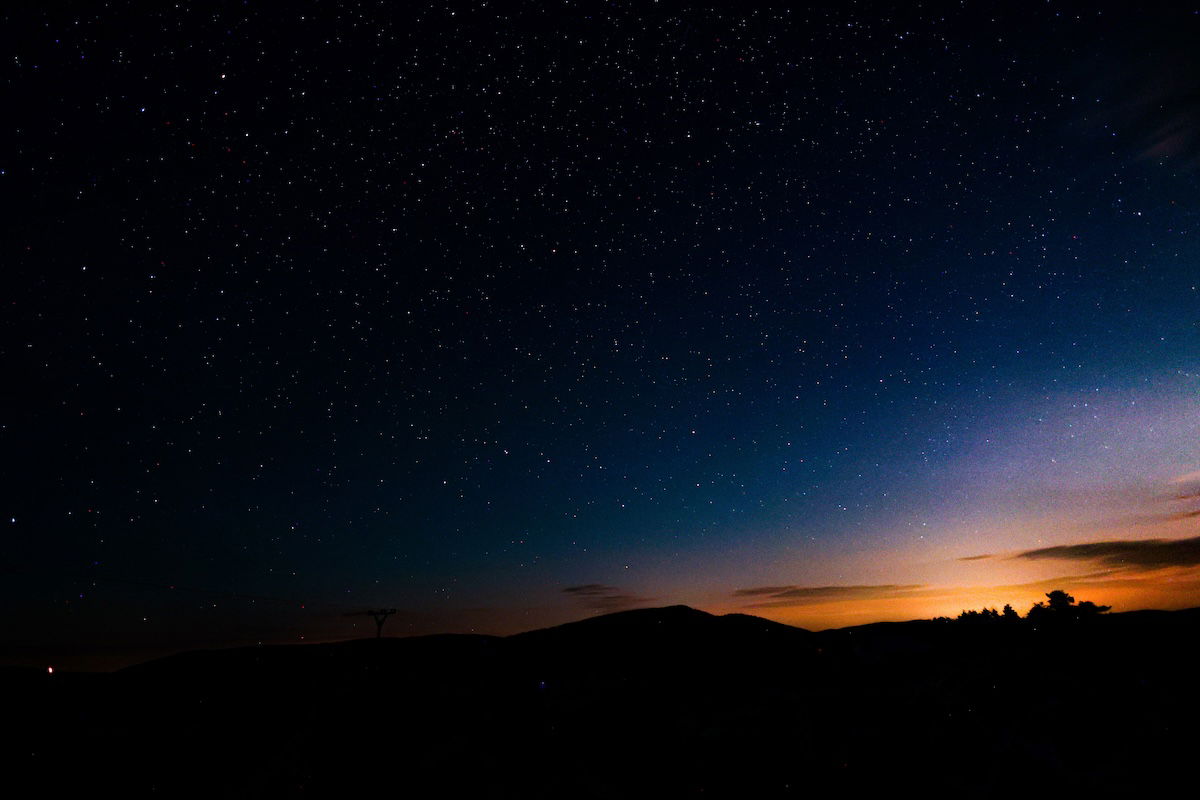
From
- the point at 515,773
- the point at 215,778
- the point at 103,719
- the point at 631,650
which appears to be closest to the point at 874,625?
the point at 631,650

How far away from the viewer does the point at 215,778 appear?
10.9 m

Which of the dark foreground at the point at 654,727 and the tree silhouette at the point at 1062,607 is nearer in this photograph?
the dark foreground at the point at 654,727

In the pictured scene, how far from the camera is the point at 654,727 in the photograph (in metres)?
11.6

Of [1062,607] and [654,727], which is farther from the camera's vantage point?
[1062,607]

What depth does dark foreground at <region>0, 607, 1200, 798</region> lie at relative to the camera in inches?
399

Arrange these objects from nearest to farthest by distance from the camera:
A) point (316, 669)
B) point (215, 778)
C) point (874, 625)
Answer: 1. point (215, 778)
2. point (316, 669)
3. point (874, 625)

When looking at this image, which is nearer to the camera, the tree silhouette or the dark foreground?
the dark foreground

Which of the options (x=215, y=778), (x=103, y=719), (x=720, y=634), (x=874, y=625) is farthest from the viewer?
(x=874, y=625)

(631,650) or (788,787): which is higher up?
(631,650)

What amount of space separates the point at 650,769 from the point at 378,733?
560 cm

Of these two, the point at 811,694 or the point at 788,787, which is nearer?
the point at 788,787

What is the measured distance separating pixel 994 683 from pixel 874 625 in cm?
933

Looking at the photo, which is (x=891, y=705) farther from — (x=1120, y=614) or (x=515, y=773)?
(x=1120, y=614)

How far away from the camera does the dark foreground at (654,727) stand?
1013 cm
